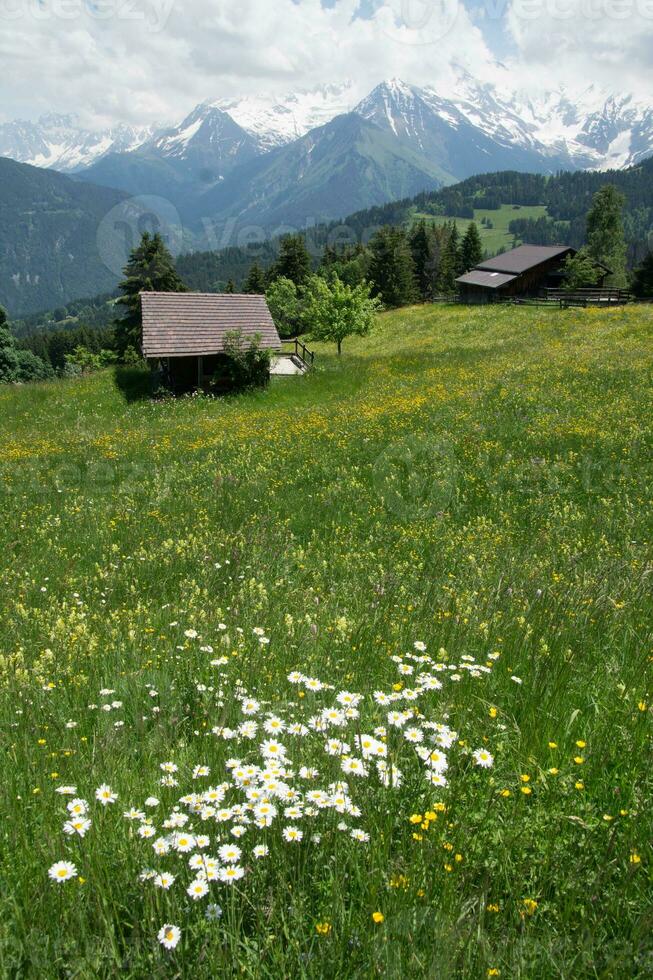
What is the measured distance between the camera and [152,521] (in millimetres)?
9797

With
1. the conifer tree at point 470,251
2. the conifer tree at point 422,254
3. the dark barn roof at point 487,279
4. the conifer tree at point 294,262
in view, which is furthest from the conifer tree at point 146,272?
the conifer tree at point 470,251

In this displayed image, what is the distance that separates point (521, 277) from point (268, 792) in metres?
81.2

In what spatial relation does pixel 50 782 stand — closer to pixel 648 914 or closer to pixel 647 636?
pixel 648 914

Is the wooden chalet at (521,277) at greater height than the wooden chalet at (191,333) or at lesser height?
greater

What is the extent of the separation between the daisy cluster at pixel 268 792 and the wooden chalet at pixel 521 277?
76.7m

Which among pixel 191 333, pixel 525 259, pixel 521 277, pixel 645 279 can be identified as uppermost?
pixel 525 259

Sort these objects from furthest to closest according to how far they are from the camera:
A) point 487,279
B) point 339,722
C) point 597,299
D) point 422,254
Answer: point 422,254, point 487,279, point 597,299, point 339,722

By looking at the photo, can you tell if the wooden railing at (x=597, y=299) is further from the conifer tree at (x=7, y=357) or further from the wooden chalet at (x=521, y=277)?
the conifer tree at (x=7, y=357)

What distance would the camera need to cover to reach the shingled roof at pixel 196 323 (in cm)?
3173

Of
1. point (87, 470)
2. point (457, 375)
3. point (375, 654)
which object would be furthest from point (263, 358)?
point (375, 654)

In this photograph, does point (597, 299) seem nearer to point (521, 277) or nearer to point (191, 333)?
point (521, 277)

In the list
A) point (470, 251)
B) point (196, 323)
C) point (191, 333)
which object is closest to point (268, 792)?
point (191, 333)

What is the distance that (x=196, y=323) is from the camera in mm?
33531

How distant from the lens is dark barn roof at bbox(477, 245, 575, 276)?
7425 centimetres
